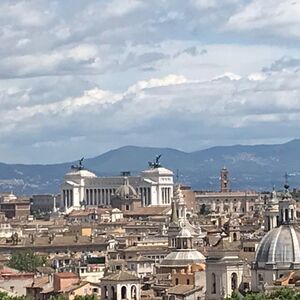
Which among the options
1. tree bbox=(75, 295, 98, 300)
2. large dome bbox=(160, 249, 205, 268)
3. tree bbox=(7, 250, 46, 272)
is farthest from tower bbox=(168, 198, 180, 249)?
tree bbox=(75, 295, 98, 300)

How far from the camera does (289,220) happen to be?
7950cm

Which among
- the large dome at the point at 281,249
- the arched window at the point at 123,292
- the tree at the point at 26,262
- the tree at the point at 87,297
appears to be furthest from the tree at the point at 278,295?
the tree at the point at 26,262

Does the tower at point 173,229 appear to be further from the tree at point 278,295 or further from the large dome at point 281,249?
the tree at point 278,295

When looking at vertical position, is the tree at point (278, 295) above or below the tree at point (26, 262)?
below

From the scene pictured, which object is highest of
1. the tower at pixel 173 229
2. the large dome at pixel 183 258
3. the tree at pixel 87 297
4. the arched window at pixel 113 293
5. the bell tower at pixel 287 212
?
the tower at pixel 173 229

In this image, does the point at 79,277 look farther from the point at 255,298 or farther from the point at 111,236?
the point at 111,236

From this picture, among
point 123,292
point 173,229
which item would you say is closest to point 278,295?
point 123,292

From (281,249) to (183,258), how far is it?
21.7m

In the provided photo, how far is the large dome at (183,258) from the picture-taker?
97875mm

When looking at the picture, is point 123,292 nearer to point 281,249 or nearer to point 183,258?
point 281,249

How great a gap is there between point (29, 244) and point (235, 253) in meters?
64.2

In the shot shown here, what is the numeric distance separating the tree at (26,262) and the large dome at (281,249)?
40.7m

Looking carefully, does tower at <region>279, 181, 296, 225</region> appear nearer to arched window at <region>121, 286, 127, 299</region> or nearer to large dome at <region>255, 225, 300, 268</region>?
large dome at <region>255, 225, 300, 268</region>

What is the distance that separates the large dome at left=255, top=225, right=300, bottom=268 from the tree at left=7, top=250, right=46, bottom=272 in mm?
40695
